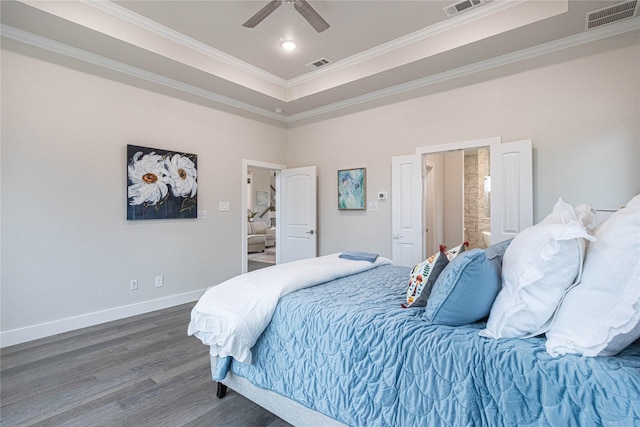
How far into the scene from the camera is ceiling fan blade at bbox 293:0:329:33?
2.49 metres

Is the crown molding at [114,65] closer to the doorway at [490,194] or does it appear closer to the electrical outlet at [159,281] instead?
the electrical outlet at [159,281]

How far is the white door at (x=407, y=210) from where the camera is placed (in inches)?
158

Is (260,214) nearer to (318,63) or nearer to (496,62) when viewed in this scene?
(318,63)

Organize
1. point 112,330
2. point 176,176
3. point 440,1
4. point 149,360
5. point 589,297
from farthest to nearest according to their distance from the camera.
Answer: point 176,176
point 112,330
point 440,1
point 149,360
point 589,297

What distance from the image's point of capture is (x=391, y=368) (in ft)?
4.35

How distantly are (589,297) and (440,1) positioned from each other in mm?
2967

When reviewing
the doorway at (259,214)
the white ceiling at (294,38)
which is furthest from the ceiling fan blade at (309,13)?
the doorway at (259,214)

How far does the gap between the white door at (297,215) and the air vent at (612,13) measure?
3.54 metres

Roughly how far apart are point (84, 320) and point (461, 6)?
16.4 ft

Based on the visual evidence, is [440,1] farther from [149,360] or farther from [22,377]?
[22,377]

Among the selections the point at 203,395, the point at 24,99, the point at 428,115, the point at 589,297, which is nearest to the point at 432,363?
the point at 589,297

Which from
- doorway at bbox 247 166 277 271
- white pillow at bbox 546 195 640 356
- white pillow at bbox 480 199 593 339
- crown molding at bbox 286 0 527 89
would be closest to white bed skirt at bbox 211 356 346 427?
white pillow at bbox 480 199 593 339

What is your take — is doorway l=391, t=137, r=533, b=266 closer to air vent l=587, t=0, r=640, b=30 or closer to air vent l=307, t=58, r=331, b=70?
air vent l=587, t=0, r=640, b=30

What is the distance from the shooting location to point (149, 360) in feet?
8.36
